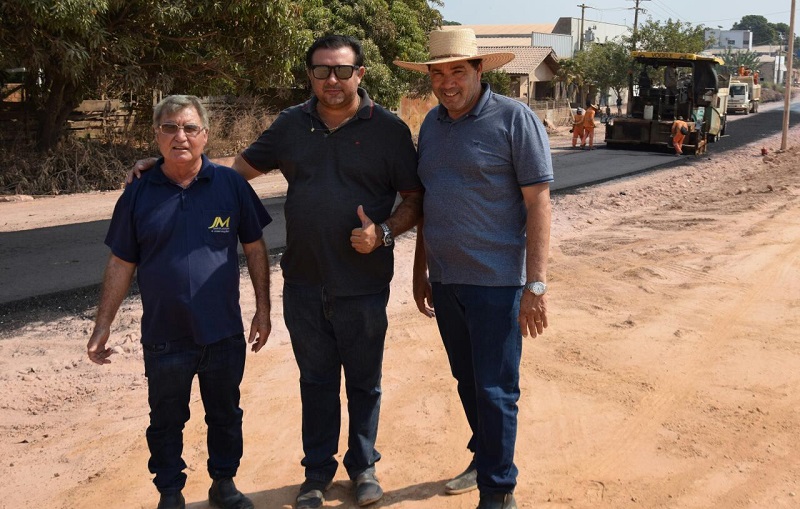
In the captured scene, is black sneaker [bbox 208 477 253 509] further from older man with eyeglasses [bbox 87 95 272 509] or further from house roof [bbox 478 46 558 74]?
house roof [bbox 478 46 558 74]

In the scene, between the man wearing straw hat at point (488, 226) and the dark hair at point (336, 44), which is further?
the dark hair at point (336, 44)

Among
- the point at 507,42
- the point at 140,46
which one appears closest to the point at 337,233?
the point at 140,46

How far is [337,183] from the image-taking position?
3.67 meters

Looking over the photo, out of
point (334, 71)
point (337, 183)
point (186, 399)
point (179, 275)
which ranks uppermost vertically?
point (334, 71)

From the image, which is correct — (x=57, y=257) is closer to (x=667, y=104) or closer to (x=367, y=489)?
(x=367, y=489)

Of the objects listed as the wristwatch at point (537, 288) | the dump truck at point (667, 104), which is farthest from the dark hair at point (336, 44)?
the dump truck at point (667, 104)

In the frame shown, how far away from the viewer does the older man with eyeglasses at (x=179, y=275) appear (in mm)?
3475

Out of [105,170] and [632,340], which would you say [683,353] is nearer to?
[632,340]

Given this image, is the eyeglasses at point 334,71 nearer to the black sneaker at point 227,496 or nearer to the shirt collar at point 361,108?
the shirt collar at point 361,108

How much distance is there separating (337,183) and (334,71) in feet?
1.56

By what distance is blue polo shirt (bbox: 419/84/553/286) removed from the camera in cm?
349

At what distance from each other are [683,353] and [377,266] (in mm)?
3365

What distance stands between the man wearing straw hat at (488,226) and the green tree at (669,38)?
2053 inches

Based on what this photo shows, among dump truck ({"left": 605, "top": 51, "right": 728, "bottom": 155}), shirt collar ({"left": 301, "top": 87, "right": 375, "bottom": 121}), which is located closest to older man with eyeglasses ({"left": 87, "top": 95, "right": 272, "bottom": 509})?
shirt collar ({"left": 301, "top": 87, "right": 375, "bottom": 121})
